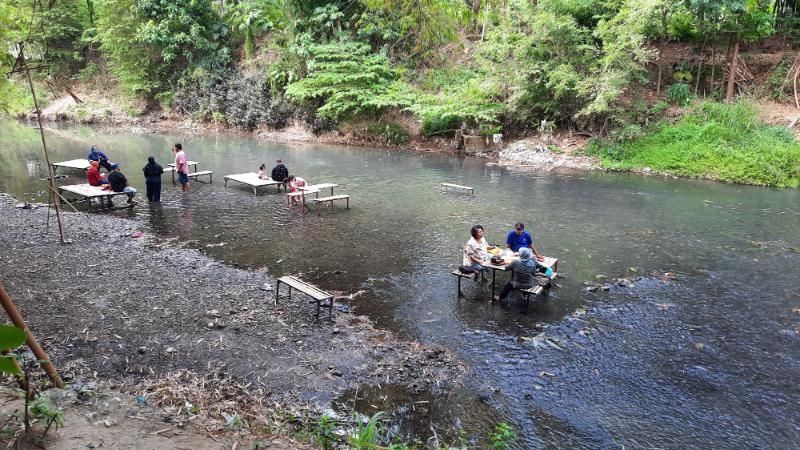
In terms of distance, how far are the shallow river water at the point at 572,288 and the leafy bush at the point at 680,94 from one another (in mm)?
6321

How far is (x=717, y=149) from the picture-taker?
67.2 ft

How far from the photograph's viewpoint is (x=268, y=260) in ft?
35.0

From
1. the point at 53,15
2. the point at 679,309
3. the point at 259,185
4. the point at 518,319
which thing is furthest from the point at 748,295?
the point at 53,15

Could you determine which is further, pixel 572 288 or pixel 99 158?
pixel 99 158

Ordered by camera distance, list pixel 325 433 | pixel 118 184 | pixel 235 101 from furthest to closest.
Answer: pixel 235 101, pixel 118 184, pixel 325 433

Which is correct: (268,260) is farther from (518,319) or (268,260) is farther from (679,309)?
(679,309)

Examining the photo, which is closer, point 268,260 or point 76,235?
point 268,260

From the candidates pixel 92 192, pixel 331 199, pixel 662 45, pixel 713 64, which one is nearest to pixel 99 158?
pixel 92 192

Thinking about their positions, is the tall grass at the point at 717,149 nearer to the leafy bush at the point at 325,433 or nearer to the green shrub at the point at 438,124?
the green shrub at the point at 438,124

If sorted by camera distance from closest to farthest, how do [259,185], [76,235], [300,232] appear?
[76,235] → [300,232] → [259,185]

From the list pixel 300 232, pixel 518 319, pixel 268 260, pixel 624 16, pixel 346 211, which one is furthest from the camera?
pixel 624 16

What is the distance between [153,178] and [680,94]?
23003mm

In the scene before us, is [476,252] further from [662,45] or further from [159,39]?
[159,39]

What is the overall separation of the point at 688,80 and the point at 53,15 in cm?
4765
